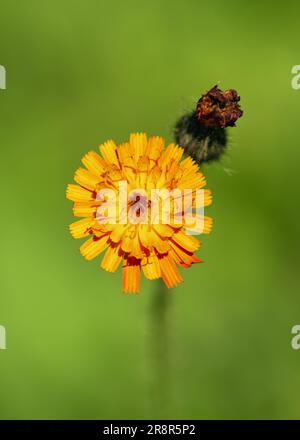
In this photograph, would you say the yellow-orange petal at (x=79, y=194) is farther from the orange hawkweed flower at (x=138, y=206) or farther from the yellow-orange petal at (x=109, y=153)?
the yellow-orange petal at (x=109, y=153)

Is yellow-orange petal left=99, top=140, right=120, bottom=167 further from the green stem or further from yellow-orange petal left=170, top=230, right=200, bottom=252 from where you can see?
the green stem

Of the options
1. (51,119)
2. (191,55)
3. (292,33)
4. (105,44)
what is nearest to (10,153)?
(51,119)

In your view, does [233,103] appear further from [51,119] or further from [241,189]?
[51,119]

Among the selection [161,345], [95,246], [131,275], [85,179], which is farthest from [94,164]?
[161,345]

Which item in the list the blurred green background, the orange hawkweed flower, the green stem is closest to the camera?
the orange hawkweed flower

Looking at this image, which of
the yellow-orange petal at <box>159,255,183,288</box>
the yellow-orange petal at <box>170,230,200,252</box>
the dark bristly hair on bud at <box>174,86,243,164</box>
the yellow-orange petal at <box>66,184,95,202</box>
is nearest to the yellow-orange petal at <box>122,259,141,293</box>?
the yellow-orange petal at <box>159,255,183,288</box>

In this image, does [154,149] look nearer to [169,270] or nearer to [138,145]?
[138,145]
